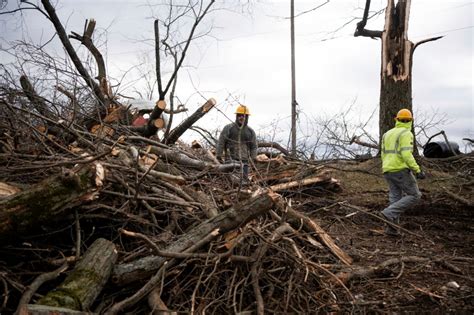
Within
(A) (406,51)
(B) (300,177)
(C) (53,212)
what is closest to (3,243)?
(C) (53,212)

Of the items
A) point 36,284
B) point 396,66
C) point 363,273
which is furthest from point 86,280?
point 396,66

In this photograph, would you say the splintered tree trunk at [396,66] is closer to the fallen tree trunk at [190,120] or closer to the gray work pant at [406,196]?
the gray work pant at [406,196]

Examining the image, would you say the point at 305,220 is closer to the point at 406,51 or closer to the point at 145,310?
the point at 145,310

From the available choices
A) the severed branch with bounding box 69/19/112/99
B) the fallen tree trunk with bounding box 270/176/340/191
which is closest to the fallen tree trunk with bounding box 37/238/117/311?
the fallen tree trunk with bounding box 270/176/340/191

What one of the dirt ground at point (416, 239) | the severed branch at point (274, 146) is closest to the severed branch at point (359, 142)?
the dirt ground at point (416, 239)

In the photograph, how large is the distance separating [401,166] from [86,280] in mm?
4578

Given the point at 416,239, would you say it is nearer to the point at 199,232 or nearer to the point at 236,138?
the point at 236,138

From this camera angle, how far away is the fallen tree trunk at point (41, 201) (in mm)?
3525

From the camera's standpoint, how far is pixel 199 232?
155 inches

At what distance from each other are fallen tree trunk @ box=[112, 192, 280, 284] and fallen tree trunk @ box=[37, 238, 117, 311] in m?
0.13

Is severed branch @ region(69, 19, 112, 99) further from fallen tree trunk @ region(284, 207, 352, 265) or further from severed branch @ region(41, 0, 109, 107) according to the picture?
fallen tree trunk @ region(284, 207, 352, 265)

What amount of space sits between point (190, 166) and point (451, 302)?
11.7 ft

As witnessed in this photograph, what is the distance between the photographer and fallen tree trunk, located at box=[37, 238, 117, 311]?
326 centimetres

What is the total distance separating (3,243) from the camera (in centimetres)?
363
